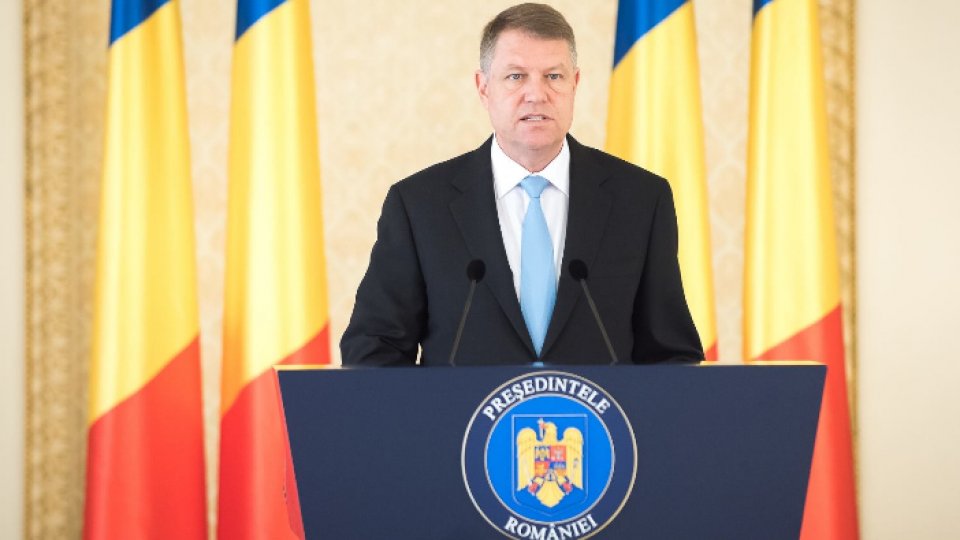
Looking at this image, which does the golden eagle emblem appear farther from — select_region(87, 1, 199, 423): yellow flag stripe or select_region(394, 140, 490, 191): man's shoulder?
select_region(87, 1, 199, 423): yellow flag stripe

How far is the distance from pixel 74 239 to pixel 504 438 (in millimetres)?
3066

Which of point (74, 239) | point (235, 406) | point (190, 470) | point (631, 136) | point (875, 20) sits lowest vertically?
point (190, 470)

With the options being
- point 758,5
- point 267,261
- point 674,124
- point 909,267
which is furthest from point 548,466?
point 909,267

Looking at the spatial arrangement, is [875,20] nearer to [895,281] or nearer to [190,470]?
[895,281]

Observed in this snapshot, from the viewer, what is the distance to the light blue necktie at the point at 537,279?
1.99 metres

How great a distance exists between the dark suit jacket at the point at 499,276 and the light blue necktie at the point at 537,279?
0.18 ft

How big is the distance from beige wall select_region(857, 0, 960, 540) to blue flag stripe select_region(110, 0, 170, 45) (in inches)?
113

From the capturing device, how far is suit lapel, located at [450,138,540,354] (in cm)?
192

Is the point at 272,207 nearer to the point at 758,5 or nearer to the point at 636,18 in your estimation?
the point at 636,18

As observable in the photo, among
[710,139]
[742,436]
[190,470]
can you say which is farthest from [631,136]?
[742,436]

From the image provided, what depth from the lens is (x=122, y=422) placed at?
3451 millimetres

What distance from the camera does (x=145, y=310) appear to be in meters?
3.47

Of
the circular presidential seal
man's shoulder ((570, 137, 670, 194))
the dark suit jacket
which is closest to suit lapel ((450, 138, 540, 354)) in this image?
the dark suit jacket

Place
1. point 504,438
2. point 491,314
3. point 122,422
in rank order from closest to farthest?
point 504,438 → point 491,314 → point 122,422
